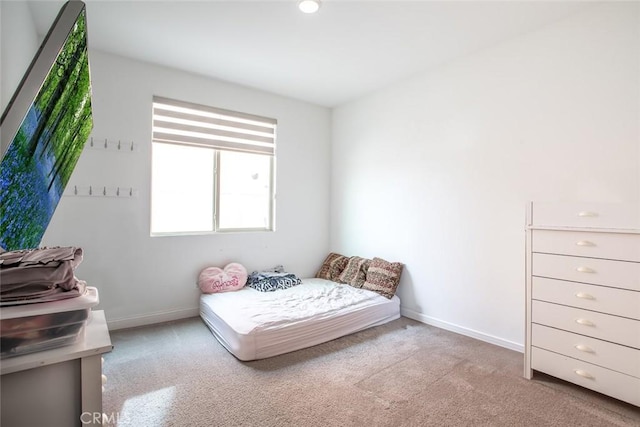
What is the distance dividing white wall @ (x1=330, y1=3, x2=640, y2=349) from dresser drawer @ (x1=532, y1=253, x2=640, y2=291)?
1.66 ft

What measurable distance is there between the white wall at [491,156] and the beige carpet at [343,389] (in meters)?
0.61

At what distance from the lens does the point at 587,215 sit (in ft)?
6.23

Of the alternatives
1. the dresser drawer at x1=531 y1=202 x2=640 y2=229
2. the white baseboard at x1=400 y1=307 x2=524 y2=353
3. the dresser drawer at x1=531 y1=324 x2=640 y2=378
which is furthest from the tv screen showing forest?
the white baseboard at x1=400 y1=307 x2=524 y2=353

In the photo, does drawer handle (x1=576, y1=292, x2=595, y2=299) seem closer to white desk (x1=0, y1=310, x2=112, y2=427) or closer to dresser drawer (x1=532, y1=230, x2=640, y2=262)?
dresser drawer (x1=532, y1=230, x2=640, y2=262)

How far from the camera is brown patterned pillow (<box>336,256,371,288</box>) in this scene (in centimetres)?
366

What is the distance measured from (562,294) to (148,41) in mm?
3716

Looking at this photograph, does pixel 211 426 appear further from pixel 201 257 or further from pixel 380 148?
pixel 380 148

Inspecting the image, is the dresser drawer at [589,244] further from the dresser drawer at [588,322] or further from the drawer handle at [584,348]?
the drawer handle at [584,348]

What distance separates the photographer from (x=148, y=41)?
2.69 metres

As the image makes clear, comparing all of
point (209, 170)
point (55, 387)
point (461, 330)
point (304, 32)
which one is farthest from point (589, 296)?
point (209, 170)

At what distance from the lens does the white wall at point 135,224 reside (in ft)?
9.28

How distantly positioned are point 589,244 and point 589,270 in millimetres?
159

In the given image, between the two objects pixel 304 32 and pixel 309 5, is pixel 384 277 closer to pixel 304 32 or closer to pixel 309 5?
pixel 304 32

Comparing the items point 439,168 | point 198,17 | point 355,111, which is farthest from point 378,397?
point 355,111
